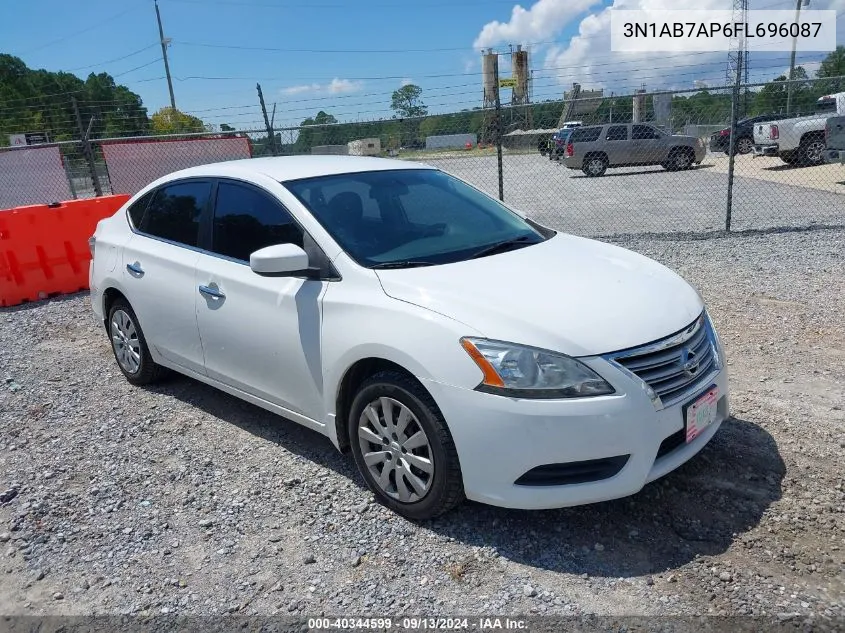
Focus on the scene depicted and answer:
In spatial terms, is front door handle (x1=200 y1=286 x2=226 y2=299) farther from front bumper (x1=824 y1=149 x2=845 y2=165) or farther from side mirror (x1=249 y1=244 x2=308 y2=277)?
front bumper (x1=824 y1=149 x2=845 y2=165)

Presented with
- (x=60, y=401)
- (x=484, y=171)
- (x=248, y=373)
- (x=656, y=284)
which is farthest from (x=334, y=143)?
(x=484, y=171)

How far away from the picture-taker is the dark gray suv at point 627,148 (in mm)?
21672

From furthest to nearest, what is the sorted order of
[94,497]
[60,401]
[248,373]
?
1. [60,401]
2. [248,373]
3. [94,497]

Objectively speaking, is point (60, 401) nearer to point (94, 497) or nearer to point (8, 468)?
point (8, 468)

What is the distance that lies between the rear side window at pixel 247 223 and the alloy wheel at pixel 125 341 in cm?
132

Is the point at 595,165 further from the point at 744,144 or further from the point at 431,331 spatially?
the point at 431,331

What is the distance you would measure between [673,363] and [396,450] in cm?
130

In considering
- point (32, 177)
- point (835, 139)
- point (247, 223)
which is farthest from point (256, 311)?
point (835, 139)

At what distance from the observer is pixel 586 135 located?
21.9 meters

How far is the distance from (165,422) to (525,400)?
2.87m

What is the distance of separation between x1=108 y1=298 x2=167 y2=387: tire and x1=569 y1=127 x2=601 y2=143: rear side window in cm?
1895

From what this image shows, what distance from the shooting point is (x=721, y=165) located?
2395cm

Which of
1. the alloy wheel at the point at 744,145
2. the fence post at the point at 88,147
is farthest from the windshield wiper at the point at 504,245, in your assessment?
the alloy wheel at the point at 744,145

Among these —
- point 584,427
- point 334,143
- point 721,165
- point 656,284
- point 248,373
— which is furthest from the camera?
point 721,165
